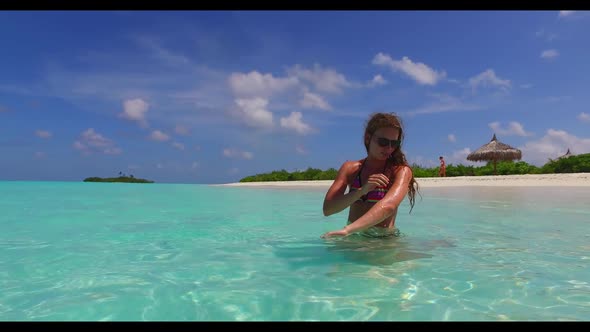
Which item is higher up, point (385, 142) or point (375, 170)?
point (385, 142)

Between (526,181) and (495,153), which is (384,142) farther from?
(495,153)

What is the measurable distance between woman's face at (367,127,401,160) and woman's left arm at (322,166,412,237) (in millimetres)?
248

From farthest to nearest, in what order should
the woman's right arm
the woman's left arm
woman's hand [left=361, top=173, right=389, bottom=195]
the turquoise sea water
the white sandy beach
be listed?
the white sandy beach, the woman's right arm, woman's hand [left=361, top=173, right=389, bottom=195], the woman's left arm, the turquoise sea water

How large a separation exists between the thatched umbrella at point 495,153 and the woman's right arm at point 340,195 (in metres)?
31.4

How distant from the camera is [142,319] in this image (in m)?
2.27

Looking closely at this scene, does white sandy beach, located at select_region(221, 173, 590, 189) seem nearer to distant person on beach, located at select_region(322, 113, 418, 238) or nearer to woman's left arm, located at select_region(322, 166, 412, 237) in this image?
distant person on beach, located at select_region(322, 113, 418, 238)

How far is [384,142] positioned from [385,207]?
2.59 feet

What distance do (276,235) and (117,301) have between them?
303 cm

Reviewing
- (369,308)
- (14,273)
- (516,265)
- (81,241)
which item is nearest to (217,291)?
(369,308)

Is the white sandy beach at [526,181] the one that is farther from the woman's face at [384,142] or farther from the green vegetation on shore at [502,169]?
the woman's face at [384,142]

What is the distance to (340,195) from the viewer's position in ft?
13.7

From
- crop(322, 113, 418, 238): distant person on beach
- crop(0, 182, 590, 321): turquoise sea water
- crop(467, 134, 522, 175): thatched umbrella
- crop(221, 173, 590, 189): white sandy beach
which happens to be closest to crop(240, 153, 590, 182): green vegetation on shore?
crop(467, 134, 522, 175): thatched umbrella

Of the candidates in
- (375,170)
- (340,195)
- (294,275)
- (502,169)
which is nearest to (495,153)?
(502,169)

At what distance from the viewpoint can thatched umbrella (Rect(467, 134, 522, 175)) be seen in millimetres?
31297
